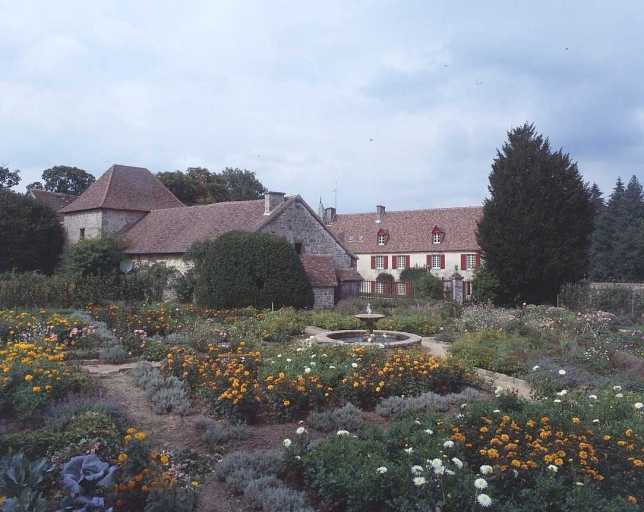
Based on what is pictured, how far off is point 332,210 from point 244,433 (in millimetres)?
40004

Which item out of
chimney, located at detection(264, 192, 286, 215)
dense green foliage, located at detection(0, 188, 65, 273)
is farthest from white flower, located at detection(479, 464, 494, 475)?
dense green foliage, located at detection(0, 188, 65, 273)

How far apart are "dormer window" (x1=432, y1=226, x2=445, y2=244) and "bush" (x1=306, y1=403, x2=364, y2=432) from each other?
3276cm

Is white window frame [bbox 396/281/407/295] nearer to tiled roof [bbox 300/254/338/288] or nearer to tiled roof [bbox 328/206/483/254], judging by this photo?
tiled roof [bbox 300/254/338/288]

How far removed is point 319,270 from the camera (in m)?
22.2

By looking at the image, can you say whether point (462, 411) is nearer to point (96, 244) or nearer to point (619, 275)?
point (96, 244)

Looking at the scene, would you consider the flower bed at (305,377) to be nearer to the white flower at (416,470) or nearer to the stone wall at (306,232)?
the white flower at (416,470)

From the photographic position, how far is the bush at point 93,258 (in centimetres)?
2311

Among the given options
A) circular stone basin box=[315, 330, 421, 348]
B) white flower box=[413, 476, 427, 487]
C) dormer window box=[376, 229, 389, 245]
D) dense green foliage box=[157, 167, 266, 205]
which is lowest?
circular stone basin box=[315, 330, 421, 348]

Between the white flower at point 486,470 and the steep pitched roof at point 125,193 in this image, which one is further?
the steep pitched roof at point 125,193

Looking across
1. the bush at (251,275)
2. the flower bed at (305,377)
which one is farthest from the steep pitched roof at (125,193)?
the flower bed at (305,377)

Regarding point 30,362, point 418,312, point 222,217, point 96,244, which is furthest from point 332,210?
point 30,362

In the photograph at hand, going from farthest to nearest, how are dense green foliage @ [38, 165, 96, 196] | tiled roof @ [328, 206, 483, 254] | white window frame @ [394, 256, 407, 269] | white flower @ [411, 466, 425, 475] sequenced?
dense green foliage @ [38, 165, 96, 196] < white window frame @ [394, 256, 407, 269] < tiled roof @ [328, 206, 483, 254] < white flower @ [411, 466, 425, 475]

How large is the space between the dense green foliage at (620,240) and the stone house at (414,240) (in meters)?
16.9

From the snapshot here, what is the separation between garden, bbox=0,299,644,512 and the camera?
13.5 feet
